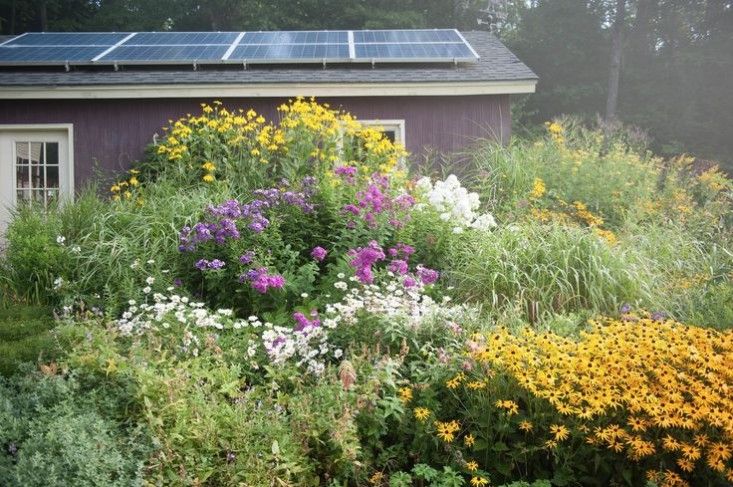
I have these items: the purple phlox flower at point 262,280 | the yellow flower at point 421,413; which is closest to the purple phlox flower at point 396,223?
the purple phlox flower at point 262,280

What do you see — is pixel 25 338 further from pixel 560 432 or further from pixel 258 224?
pixel 560 432

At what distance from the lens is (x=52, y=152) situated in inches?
399

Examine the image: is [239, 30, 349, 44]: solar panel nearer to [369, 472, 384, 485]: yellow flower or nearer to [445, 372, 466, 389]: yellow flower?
[445, 372, 466, 389]: yellow flower

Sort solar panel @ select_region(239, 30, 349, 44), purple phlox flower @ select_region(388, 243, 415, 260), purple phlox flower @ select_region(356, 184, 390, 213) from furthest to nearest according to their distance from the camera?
solar panel @ select_region(239, 30, 349, 44) → purple phlox flower @ select_region(356, 184, 390, 213) → purple phlox flower @ select_region(388, 243, 415, 260)

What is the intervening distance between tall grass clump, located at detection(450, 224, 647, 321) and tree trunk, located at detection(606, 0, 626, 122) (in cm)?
1659

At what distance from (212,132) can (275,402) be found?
5637mm

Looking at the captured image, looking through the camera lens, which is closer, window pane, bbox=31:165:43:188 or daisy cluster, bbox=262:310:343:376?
daisy cluster, bbox=262:310:343:376

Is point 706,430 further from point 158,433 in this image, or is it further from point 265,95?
point 265,95

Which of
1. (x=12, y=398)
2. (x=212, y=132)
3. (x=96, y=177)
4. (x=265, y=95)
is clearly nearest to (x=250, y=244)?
(x=12, y=398)

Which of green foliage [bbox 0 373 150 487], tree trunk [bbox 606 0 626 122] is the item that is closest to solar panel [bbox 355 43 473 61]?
green foliage [bbox 0 373 150 487]

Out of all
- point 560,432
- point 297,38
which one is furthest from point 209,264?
point 297,38

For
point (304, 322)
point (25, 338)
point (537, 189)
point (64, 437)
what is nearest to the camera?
point (64, 437)

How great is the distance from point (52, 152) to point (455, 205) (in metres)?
6.46

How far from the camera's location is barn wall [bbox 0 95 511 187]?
9930 millimetres
